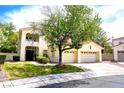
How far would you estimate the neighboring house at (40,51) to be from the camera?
2989 centimetres

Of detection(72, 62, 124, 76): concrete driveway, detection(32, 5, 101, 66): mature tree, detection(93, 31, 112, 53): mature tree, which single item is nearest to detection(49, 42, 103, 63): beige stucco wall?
detection(72, 62, 124, 76): concrete driveway

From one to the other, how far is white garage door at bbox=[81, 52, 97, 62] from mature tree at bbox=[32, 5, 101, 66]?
923 cm

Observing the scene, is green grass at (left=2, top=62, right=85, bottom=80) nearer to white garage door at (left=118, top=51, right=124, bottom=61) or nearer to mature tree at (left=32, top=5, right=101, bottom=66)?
mature tree at (left=32, top=5, right=101, bottom=66)

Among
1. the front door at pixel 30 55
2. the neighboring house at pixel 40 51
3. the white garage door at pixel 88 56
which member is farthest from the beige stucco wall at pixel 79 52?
the front door at pixel 30 55

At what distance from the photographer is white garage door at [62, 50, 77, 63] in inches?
1180

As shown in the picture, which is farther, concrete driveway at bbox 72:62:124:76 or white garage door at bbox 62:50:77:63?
white garage door at bbox 62:50:77:63

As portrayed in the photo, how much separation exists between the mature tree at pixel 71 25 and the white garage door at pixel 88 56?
9226 mm

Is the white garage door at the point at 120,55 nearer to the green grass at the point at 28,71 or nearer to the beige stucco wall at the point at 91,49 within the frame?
the beige stucco wall at the point at 91,49

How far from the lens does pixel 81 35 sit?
71.0 ft

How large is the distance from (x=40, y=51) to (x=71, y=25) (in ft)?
37.4

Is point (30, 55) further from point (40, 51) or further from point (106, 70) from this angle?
point (106, 70)
